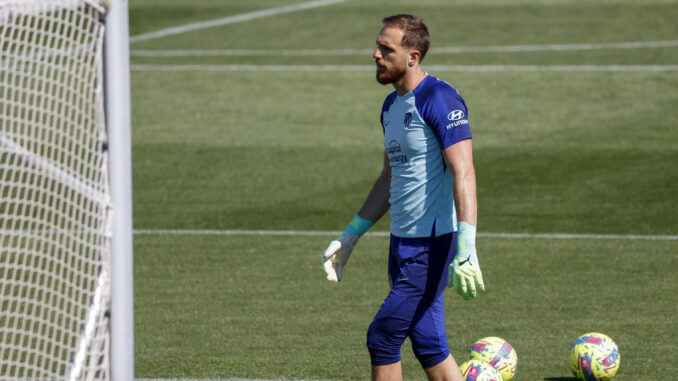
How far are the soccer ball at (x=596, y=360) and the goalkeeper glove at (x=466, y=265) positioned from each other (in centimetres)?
216

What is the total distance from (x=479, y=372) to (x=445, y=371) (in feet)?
3.44

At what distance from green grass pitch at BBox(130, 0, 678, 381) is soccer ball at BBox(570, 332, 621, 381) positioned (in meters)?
0.32

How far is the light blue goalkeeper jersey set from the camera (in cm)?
654

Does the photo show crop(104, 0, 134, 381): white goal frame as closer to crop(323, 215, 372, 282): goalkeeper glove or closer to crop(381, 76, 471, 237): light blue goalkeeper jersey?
crop(381, 76, 471, 237): light blue goalkeeper jersey

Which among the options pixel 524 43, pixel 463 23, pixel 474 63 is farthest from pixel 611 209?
pixel 463 23

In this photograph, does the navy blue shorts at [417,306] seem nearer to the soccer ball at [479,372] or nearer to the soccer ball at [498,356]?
the soccer ball at [479,372]

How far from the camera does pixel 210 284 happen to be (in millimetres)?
11781

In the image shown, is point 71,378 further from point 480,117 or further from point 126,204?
point 480,117

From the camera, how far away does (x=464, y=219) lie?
6.38m

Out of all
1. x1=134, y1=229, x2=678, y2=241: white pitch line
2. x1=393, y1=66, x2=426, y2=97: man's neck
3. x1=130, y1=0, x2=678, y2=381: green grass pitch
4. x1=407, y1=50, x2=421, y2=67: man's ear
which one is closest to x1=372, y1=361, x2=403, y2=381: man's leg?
x1=393, y1=66, x2=426, y2=97: man's neck

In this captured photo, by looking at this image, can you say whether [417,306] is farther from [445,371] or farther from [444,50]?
[444,50]

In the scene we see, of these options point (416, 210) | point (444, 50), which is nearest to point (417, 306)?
point (416, 210)

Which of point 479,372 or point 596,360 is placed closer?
point 479,372

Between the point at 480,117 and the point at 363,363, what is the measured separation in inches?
537
